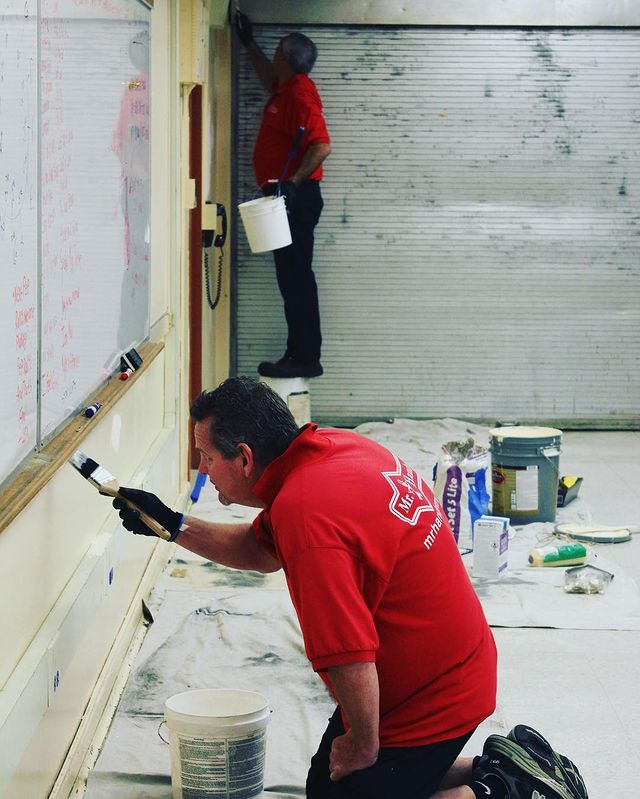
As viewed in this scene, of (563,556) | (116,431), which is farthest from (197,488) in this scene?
(116,431)

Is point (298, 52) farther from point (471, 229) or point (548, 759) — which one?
point (548, 759)

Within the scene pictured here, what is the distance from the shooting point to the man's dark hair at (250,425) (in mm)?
2078

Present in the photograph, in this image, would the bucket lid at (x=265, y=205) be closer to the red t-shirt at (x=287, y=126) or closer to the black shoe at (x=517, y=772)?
the red t-shirt at (x=287, y=126)

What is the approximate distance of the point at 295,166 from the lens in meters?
5.86

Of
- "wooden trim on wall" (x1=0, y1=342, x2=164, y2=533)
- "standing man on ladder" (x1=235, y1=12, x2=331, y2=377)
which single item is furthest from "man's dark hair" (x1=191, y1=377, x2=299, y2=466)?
"standing man on ladder" (x1=235, y1=12, x2=331, y2=377)

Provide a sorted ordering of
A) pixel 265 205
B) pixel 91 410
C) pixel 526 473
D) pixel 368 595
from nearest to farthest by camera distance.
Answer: pixel 368 595 < pixel 91 410 < pixel 526 473 < pixel 265 205

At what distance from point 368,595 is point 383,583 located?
4 centimetres

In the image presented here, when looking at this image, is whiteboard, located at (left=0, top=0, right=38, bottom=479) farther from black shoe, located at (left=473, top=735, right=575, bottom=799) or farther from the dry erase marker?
black shoe, located at (left=473, top=735, right=575, bottom=799)

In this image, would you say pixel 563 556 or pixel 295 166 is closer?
pixel 563 556

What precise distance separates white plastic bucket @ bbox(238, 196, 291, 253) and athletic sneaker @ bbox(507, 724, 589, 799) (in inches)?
138

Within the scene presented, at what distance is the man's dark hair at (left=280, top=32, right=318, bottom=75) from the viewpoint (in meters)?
5.75

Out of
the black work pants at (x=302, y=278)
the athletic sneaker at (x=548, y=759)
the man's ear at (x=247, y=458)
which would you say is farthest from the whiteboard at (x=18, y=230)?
the black work pants at (x=302, y=278)

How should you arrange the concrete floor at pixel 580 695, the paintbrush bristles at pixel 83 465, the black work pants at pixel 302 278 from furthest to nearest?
the black work pants at pixel 302 278 < the concrete floor at pixel 580 695 < the paintbrush bristles at pixel 83 465

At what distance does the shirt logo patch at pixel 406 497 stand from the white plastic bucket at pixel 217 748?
66cm
